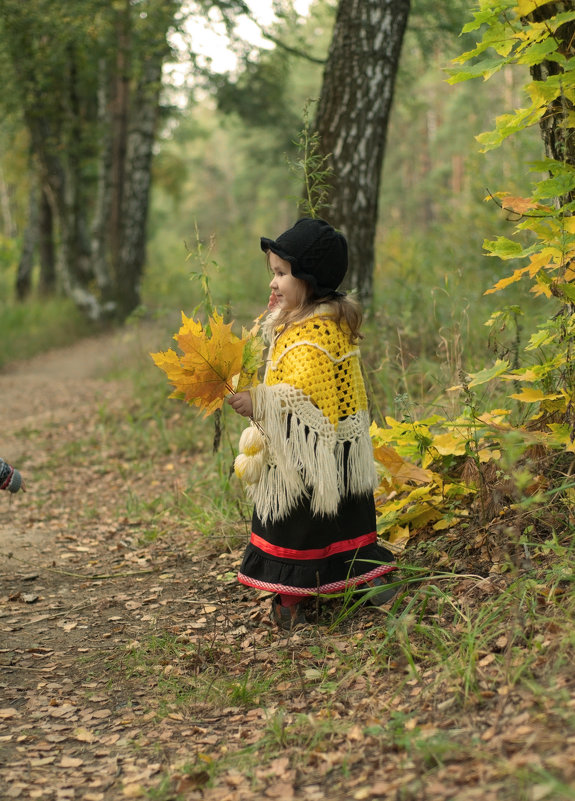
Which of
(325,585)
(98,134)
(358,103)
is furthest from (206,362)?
(98,134)

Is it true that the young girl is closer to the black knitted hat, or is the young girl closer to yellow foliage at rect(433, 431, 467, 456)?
the black knitted hat

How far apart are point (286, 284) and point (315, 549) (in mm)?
1181

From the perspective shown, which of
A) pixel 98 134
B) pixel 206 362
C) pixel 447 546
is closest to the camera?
pixel 206 362

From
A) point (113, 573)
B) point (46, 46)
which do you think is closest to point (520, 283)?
point (113, 573)

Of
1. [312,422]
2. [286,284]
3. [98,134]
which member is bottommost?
[312,422]

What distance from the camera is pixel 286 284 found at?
10.8ft

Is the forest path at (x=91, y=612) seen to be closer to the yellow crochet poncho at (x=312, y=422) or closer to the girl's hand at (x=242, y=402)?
the yellow crochet poncho at (x=312, y=422)

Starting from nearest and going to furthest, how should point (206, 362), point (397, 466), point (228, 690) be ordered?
1. point (228, 690)
2. point (206, 362)
3. point (397, 466)

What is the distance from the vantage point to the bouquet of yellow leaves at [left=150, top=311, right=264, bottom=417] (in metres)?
3.03

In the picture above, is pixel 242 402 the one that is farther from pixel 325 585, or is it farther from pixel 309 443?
pixel 325 585

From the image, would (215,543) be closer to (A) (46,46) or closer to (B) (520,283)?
(B) (520,283)

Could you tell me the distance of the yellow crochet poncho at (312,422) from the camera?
10.4 feet

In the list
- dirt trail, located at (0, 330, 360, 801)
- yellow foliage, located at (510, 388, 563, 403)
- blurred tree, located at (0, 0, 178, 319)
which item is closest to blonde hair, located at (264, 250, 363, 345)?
yellow foliage, located at (510, 388, 563, 403)

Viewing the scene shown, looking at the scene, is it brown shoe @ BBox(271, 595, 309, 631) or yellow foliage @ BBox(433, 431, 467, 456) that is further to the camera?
yellow foliage @ BBox(433, 431, 467, 456)
